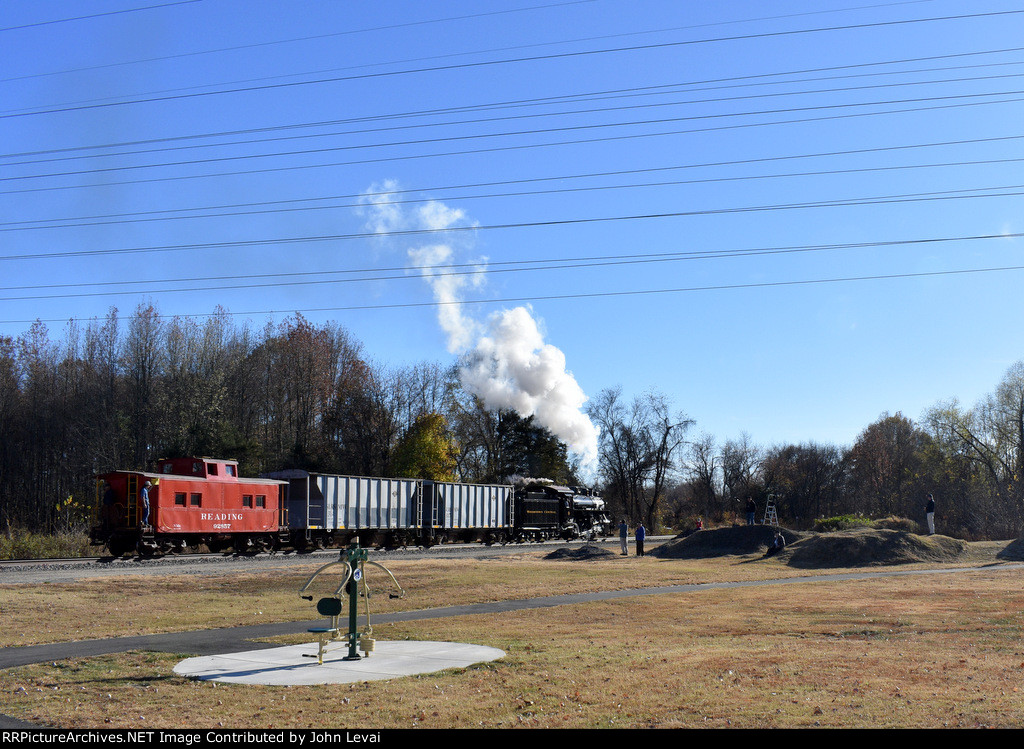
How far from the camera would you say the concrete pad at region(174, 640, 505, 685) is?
32.0 feet

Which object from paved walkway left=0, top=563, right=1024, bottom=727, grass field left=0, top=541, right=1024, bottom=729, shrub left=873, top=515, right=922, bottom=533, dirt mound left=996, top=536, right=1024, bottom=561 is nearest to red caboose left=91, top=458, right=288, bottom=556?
grass field left=0, top=541, right=1024, bottom=729

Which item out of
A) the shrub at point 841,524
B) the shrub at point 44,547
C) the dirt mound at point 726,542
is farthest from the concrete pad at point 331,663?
the shrub at point 841,524

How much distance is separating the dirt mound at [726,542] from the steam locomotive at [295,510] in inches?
528

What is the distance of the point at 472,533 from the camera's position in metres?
51.0

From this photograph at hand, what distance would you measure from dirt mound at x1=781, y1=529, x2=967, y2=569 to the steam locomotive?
1985 cm

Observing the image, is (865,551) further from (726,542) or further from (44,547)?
(44,547)

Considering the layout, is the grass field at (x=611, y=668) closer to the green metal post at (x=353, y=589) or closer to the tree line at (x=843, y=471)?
the green metal post at (x=353, y=589)

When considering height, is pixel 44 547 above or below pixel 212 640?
below

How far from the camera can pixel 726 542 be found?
38219 millimetres

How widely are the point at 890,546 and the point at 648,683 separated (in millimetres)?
28254

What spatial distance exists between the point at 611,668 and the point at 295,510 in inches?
1212

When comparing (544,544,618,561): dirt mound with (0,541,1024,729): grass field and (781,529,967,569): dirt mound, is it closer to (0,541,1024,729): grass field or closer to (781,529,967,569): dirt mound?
(781,529,967,569): dirt mound

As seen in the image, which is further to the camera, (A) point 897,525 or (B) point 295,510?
(A) point 897,525

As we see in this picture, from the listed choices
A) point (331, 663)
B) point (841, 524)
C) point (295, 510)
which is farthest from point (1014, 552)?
point (331, 663)
